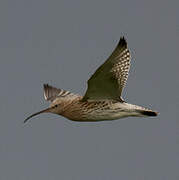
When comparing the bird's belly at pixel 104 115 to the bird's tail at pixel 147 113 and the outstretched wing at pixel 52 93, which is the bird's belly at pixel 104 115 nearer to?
the bird's tail at pixel 147 113

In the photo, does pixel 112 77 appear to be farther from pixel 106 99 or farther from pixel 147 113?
pixel 147 113

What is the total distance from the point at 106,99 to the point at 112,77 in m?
0.70

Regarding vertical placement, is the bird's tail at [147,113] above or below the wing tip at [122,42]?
below

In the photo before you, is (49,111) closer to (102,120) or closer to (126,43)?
(102,120)

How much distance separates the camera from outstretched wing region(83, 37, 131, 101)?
33.8ft

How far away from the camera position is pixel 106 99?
37.0ft

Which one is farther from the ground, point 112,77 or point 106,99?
point 112,77

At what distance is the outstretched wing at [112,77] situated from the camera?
10297 mm

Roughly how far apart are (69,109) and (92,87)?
101 centimetres

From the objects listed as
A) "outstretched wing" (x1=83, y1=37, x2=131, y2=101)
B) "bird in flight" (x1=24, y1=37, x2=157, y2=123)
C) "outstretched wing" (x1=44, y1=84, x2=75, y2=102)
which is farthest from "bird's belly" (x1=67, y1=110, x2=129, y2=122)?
"outstretched wing" (x1=44, y1=84, x2=75, y2=102)

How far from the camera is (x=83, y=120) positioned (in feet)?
37.8

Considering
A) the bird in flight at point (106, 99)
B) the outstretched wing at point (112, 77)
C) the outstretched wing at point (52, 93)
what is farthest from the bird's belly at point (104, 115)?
the outstretched wing at point (52, 93)

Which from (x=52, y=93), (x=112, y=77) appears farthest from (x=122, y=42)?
(x=52, y=93)

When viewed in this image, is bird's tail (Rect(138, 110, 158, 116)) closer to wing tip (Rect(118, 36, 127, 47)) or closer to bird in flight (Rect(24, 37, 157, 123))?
bird in flight (Rect(24, 37, 157, 123))
